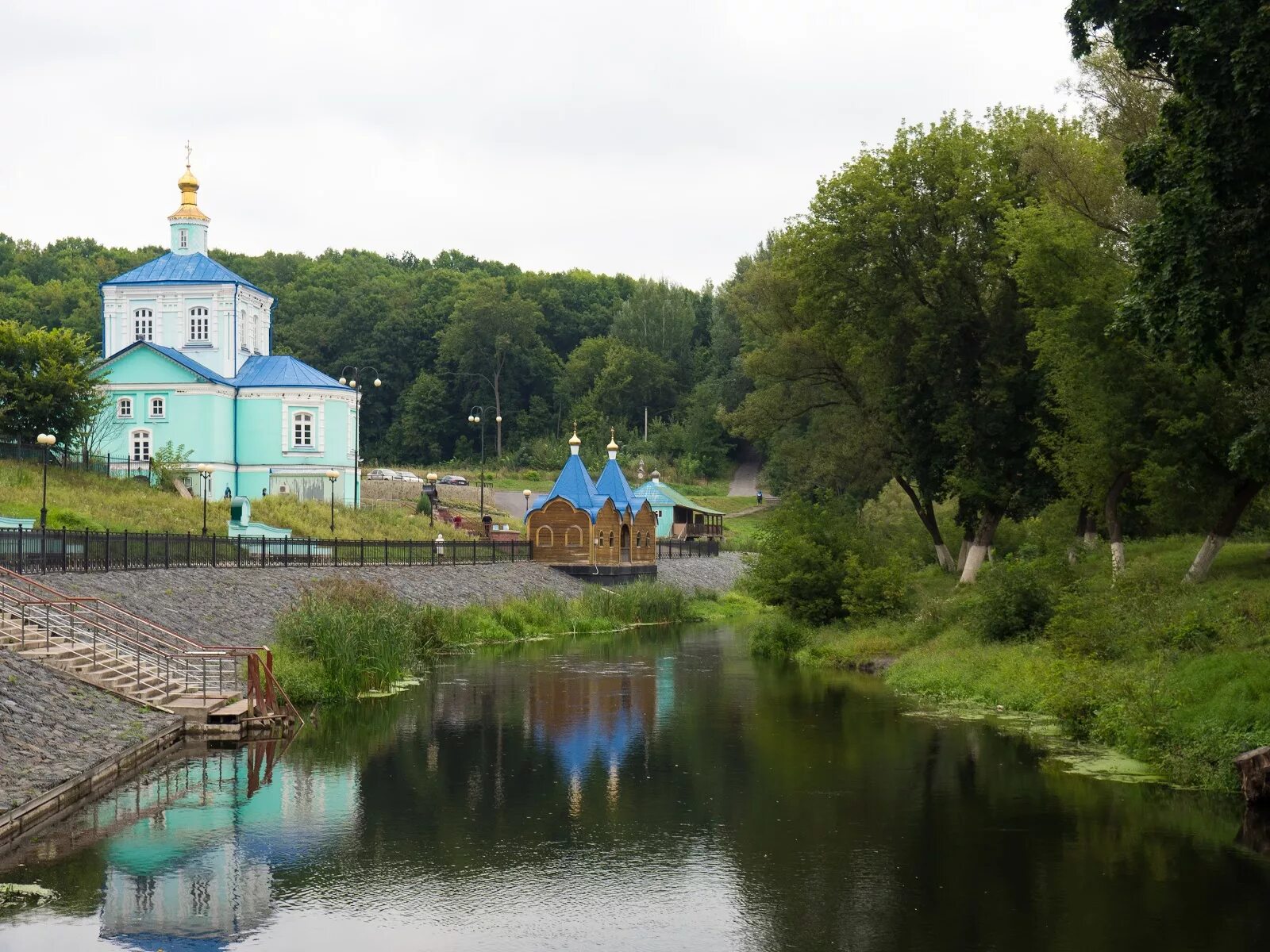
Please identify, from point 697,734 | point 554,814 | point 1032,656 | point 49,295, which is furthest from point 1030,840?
point 49,295

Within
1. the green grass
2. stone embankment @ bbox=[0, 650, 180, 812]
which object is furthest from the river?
the green grass

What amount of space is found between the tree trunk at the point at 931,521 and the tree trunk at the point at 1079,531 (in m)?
4.40

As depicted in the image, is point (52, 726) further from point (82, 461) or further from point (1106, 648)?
point (82, 461)

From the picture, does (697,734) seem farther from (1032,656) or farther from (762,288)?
(762,288)

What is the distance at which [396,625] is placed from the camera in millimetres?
34000

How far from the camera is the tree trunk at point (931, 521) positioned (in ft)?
149

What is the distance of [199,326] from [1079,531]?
4080cm

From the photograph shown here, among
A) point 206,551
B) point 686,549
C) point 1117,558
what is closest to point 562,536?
point 686,549

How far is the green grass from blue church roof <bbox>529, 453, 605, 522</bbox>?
6.09 meters

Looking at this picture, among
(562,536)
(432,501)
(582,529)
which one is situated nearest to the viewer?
(582,529)

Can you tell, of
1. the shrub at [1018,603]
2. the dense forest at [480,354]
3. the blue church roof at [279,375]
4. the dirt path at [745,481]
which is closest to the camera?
the shrub at [1018,603]

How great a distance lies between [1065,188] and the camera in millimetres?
34500

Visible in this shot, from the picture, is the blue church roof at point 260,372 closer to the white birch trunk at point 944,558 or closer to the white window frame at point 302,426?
the white window frame at point 302,426

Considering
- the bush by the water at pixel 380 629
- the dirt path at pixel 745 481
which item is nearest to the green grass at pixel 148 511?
the bush by the water at pixel 380 629
